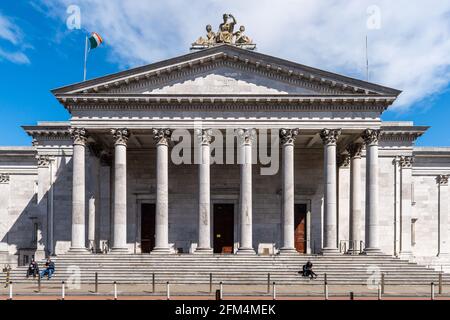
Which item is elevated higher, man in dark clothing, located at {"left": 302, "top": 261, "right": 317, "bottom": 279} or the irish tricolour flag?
the irish tricolour flag

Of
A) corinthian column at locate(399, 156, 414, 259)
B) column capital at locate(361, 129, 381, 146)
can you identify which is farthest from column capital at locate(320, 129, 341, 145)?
corinthian column at locate(399, 156, 414, 259)

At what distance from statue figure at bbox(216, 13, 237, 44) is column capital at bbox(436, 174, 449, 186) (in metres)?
24.9

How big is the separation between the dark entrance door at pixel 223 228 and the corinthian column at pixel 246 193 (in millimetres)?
6562

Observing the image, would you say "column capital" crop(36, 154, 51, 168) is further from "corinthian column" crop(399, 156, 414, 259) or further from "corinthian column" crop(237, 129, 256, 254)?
"corinthian column" crop(399, 156, 414, 259)

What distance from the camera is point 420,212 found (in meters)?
46.4

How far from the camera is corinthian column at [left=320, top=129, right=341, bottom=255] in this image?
108 ft

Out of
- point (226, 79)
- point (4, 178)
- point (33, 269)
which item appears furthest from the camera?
point (4, 178)

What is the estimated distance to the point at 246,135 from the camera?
33.9 m

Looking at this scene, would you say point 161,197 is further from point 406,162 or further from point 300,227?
point 406,162

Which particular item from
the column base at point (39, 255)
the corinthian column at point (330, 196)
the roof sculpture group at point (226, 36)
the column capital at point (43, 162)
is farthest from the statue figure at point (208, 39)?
the column base at point (39, 255)

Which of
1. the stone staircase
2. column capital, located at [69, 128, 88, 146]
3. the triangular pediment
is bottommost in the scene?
the stone staircase

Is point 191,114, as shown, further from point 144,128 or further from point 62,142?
point 62,142

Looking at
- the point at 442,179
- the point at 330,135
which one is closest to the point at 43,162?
the point at 330,135

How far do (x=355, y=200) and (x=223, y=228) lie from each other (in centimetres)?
1116
